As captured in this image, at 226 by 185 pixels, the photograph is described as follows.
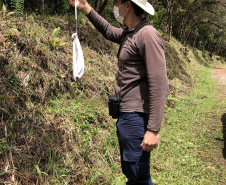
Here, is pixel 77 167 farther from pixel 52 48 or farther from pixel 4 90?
pixel 52 48

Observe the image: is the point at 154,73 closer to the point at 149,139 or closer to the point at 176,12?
the point at 149,139

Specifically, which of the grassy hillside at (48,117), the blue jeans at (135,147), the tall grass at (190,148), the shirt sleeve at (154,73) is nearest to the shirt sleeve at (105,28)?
the shirt sleeve at (154,73)

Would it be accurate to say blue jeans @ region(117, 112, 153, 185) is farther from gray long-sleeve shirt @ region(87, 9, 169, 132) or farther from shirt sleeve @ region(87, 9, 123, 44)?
shirt sleeve @ region(87, 9, 123, 44)

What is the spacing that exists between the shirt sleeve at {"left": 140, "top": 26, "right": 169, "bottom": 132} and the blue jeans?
195mm

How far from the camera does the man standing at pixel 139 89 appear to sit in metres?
1.71

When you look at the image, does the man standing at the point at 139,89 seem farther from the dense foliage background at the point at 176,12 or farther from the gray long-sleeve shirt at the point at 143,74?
the dense foliage background at the point at 176,12

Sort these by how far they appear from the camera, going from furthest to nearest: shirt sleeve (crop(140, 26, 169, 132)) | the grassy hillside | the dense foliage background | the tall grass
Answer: the dense foliage background < the tall grass < the grassy hillside < shirt sleeve (crop(140, 26, 169, 132))

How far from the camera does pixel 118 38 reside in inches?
99.2

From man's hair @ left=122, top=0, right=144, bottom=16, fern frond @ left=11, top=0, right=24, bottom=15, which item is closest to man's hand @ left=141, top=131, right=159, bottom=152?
man's hair @ left=122, top=0, right=144, bottom=16

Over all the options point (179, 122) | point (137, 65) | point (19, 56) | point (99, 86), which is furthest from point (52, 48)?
point (179, 122)

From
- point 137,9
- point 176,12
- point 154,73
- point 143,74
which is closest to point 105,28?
point 137,9

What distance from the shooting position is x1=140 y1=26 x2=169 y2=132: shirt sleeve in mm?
1696

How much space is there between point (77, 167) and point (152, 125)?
1.76m

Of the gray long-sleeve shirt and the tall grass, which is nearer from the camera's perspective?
the gray long-sleeve shirt
